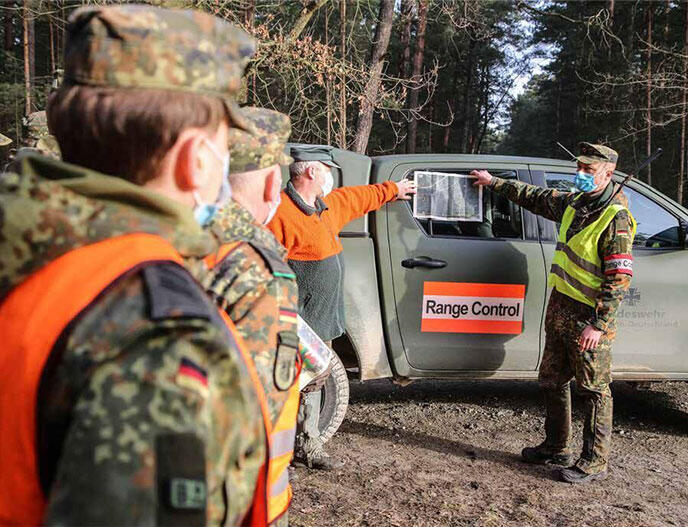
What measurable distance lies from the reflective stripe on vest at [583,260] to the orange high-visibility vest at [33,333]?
368cm

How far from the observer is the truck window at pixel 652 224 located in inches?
189

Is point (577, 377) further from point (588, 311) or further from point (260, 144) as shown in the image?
point (260, 144)

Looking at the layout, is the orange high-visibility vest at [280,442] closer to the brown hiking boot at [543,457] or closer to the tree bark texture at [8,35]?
the brown hiking boot at [543,457]

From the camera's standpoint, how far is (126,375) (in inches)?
31.0

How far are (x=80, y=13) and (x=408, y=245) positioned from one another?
3.79 m

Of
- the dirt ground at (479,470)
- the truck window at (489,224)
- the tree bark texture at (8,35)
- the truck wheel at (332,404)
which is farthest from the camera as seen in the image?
the tree bark texture at (8,35)

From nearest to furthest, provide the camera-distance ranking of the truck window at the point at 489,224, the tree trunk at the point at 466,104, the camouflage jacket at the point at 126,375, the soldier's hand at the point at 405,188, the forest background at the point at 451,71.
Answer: the camouflage jacket at the point at 126,375, the soldier's hand at the point at 405,188, the truck window at the point at 489,224, the forest background at the point at 451,71, the tree trunk at the point at 466,104

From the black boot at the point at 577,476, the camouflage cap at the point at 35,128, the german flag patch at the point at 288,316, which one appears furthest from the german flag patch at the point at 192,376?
the camouflage cap at the point at 35,128

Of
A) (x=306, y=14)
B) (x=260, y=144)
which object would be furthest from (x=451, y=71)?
(x=260, y=144)

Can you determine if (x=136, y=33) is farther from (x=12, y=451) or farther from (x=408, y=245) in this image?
(x=408, y=245)

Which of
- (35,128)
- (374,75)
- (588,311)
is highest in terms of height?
(374,75)

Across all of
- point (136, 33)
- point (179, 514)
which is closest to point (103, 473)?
point (179, 514)

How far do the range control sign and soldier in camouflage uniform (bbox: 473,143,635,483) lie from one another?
0.35 m

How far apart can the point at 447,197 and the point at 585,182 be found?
968 mm
